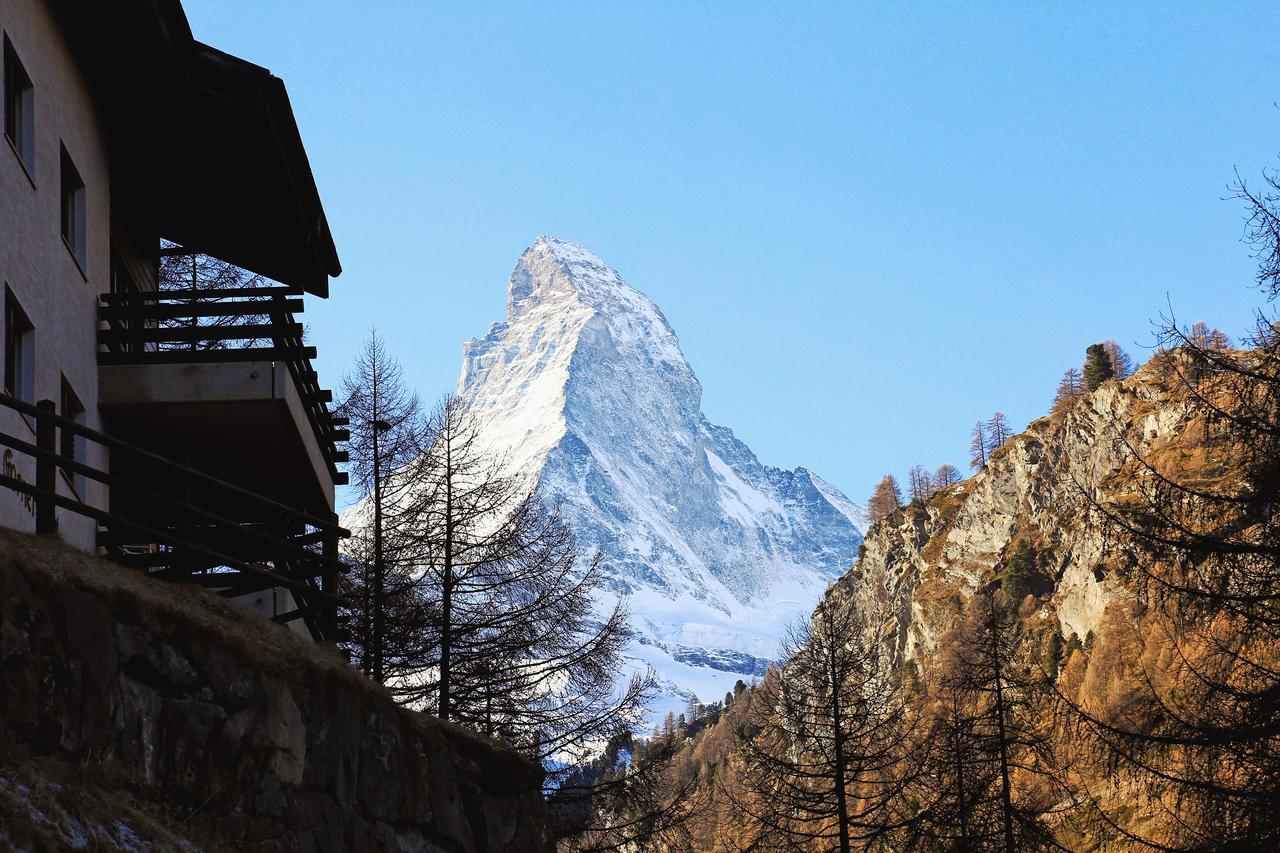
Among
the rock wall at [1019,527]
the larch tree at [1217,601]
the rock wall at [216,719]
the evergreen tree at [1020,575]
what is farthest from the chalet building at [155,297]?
the evergreen tree at [1020,575]

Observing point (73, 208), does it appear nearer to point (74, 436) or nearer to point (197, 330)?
point (197, 330)

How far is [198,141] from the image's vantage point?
1966 cm

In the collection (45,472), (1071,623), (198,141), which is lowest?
(45,472)

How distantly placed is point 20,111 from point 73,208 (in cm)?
204

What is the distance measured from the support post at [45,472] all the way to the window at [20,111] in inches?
160

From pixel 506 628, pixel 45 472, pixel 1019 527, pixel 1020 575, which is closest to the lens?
pixel 45 472

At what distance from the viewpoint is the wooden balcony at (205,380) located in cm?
1767

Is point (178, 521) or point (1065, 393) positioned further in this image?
point (1065, 393)

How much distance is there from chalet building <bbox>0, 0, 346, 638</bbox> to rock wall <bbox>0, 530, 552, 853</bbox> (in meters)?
1.26

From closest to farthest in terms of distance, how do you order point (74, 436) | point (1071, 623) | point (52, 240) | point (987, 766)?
point (52, 240) < point (74, 436) < point (987, 766) < point (1071, 623)

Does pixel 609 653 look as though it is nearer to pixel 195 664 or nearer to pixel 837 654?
pixel 837 654

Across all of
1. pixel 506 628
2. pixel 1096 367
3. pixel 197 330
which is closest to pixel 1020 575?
pixel 1096 367

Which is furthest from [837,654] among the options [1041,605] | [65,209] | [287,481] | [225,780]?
[1041,605]

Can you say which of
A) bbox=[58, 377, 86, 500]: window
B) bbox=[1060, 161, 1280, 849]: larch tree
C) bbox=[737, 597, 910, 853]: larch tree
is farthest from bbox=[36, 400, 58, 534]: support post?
bbox=[737, 597, 910, 853]: larch tree
